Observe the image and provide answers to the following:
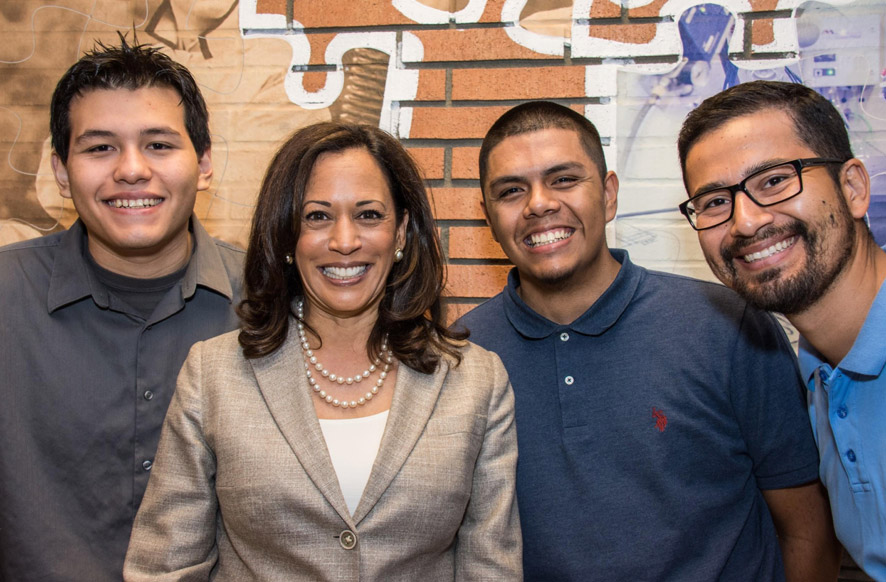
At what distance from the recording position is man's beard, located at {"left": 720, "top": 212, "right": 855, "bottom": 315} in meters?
1.46

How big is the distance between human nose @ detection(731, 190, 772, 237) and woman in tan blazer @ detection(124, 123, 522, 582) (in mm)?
641

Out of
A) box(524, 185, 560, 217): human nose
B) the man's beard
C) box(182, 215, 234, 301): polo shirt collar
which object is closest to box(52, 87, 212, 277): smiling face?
box(182, 215, 234, 301): polo shirt collar

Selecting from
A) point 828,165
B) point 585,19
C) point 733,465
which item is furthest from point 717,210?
point 585,19

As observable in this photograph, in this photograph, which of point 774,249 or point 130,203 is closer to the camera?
point 774,249

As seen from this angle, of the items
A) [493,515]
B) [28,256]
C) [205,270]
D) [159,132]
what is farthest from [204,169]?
[493,515]

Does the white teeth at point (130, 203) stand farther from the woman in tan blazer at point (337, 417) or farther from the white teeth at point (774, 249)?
the white teeth at point (774, 249)

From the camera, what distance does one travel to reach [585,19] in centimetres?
230

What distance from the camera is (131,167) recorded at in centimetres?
178

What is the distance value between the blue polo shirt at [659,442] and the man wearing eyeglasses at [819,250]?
215mm

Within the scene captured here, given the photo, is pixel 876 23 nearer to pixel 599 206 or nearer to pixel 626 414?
pixel 599 206

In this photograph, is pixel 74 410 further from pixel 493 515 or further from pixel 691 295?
pixel 691 295

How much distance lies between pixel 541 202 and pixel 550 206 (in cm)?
3

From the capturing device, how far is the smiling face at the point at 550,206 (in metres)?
1.87

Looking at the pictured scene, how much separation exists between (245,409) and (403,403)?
35cm
